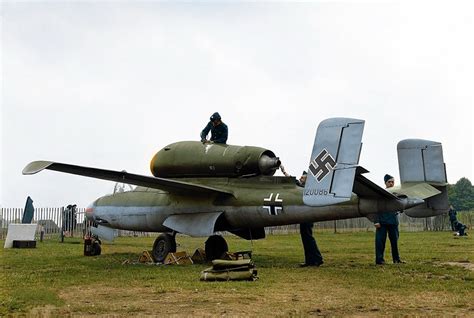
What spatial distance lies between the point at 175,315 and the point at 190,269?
18.7 feet

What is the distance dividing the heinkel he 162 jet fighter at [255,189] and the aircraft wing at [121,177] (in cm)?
2

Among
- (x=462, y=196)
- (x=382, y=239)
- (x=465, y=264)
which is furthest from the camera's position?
(x=462, y=196)

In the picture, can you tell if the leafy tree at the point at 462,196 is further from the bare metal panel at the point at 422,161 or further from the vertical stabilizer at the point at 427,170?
the bare metal panel at the point at 422,161

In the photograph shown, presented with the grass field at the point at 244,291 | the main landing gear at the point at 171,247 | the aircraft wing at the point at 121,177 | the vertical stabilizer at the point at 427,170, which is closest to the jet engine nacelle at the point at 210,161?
the aircraft wing at the point at 121,177

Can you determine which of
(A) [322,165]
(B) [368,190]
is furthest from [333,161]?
(B) [368,190]

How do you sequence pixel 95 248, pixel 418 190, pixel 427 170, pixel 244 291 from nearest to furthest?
pixel 244 291 < pixel 418 190 < pixel 427 170 < pixel 95 248

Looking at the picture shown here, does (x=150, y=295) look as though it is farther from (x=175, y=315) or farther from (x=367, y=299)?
(x=367, y=299)

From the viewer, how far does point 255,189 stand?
13.6m

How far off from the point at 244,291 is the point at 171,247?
5.93 m

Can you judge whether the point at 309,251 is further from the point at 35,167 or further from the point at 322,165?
the point at 35,167

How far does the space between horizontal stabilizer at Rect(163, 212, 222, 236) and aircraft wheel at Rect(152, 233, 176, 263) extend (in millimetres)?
305

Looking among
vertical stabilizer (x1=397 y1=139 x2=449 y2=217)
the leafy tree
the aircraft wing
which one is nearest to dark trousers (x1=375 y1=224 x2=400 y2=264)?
vertical stabilizer (x1=397 y1=139 x2=449 y2=217)

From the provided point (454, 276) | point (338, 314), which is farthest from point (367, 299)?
point (454, 276)

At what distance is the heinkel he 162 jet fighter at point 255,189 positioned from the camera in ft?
35.6
